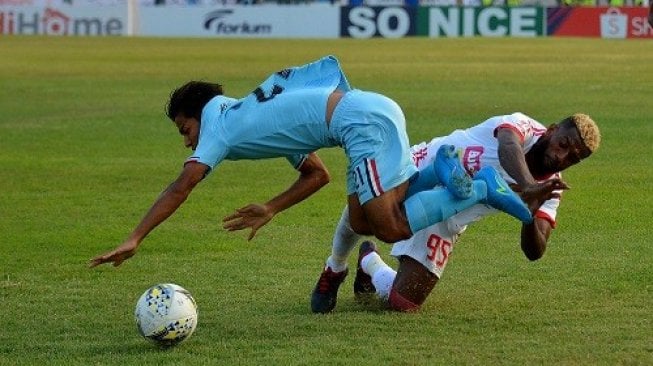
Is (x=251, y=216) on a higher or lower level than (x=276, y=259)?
higher

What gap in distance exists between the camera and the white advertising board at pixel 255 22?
53156mm

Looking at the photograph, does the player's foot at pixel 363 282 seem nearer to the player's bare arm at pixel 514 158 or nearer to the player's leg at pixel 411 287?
the player's leg at pixel 411 287

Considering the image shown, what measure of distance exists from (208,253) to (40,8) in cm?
4374

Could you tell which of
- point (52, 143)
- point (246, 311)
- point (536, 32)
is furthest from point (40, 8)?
point (246, 311)

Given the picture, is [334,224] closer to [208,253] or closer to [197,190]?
[208,253]

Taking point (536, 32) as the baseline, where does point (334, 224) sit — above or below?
above

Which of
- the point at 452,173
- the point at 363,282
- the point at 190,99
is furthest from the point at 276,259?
the point at 452,173

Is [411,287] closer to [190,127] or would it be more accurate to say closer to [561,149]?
[561,149]

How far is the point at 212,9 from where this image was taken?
5403cm

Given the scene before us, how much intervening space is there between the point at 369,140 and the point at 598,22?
146 feet

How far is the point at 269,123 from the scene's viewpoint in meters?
8.61

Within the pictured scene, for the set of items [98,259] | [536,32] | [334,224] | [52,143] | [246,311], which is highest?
[98,259]

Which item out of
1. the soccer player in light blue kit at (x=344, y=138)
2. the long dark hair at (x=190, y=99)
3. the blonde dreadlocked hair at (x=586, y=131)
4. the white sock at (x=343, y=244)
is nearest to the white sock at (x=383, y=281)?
the white sock at (x=343, y=244)

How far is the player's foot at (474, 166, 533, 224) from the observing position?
8617 millimetres
